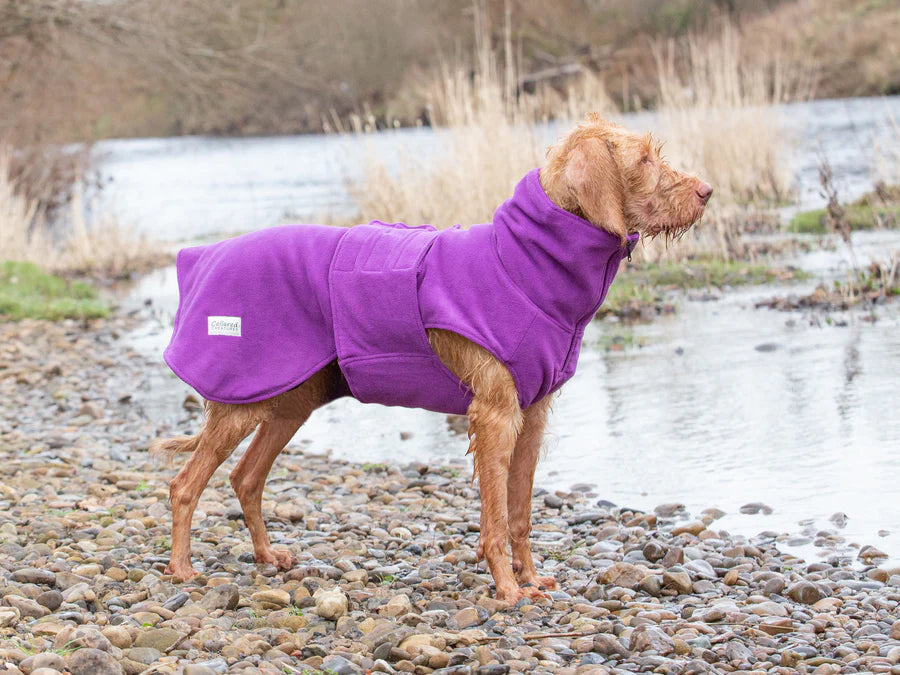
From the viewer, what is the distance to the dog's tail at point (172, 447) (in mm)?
4547

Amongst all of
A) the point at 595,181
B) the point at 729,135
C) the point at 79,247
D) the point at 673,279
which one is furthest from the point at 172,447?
the point at 79,247

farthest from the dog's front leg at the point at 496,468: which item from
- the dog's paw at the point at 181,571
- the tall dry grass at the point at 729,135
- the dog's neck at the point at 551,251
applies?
the tall dry grass at the point at 729,135

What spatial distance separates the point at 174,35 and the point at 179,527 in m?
17.4

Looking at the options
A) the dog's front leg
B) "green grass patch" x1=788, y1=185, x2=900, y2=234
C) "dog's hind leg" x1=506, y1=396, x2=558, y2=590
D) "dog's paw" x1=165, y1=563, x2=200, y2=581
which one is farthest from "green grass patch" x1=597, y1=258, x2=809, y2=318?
"dog's paw" x1=165, y1=563, x2=200, y2=581

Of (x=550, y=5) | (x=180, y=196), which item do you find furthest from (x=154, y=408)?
(x=550, y=5)

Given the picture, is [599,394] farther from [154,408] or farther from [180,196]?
[180,196]

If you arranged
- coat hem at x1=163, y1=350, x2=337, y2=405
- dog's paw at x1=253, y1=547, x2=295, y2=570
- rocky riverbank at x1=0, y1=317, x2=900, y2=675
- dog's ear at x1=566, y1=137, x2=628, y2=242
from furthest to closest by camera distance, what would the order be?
1. dog's paw at x1=253, y1=547, x2=295, y2=570
2. coat hem at x1=163, y1=350, x2=337, y2=405
3. dog's ear at x1=566, y1=137, x2=628, y2=242
4. rocky riverbank at x1=0, y1=317, x2=900, y2=675

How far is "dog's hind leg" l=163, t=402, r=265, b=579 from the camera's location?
4.35 metres

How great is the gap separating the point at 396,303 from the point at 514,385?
0.59 meters

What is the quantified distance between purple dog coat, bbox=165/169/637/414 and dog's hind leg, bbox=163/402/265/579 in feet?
0.42

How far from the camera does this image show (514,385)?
403 cm

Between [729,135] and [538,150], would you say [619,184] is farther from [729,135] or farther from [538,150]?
[729,135]

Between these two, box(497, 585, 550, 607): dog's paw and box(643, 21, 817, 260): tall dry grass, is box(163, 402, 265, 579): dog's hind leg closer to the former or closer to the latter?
box(497, 585, 550, 607): dog's paw

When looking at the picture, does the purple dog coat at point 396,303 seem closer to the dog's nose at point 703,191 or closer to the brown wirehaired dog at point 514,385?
the brown wirehaired dog at point 514,385
